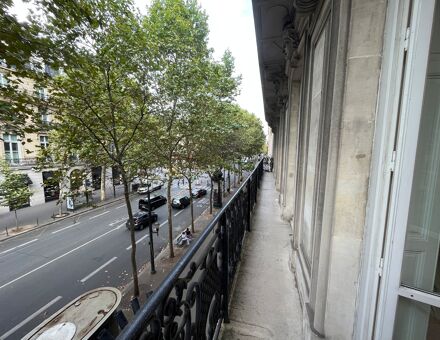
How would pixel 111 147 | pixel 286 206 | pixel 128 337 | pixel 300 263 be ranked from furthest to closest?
pixel 111 147, pixel 286 206, pixel 300 263, pixel 128 337

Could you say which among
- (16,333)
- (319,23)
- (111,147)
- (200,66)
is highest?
(200,66)

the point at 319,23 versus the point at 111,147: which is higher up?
the point at 319,23

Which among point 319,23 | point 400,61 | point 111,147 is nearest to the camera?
point 400,61

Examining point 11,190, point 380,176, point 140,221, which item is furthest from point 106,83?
point 11,190

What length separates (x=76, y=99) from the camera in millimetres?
6906

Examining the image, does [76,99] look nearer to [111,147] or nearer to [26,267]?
[111,147]

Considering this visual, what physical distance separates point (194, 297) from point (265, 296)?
1617 mm

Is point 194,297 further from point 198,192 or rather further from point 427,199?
point 198,192

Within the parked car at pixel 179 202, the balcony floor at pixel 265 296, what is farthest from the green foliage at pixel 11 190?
the balcony floor at pixel 265 296

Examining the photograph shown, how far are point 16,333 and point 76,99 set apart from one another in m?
9.30

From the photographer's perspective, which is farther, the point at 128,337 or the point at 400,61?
the point at 400,61

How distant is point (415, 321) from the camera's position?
4.47 feet

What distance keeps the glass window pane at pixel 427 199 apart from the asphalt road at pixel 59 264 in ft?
41.2

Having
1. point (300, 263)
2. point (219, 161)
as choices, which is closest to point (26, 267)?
point (219, 161)
